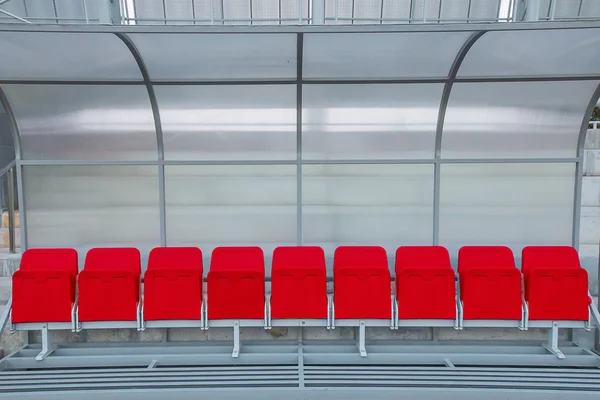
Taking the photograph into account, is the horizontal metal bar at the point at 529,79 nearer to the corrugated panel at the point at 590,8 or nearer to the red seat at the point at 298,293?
the red seat at the point at 298,293

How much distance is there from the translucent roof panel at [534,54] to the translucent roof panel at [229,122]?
6.41 feet

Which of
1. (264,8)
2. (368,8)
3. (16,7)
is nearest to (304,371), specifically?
(264,8)

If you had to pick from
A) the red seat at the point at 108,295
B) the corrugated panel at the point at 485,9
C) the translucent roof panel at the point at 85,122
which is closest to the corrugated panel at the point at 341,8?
the corrugated panel at the point at 485,9

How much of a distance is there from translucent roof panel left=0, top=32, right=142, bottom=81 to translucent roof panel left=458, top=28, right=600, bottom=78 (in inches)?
132

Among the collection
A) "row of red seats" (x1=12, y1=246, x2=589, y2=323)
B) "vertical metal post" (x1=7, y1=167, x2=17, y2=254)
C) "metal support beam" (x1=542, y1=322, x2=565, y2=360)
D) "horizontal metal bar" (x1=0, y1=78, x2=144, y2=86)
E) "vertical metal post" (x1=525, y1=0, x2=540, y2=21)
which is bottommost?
"metal support beam" (x1=542, y1=322, x2=565, y2=360)

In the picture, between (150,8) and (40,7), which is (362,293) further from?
(40,7)

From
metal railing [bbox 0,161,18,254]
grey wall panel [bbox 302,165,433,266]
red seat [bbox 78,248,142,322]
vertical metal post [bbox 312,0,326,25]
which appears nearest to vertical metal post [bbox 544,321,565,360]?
grey wall panel [bbox 302,165,433,266]

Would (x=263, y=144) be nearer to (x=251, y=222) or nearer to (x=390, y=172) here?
(x=251, y=222)

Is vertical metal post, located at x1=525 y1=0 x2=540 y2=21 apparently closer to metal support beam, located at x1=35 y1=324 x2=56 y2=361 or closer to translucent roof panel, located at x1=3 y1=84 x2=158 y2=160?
translucent roof panel, located at x1=3 y1=84 x2=158 y2=160

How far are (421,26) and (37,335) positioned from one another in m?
4.88

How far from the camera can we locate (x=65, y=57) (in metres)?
3.71

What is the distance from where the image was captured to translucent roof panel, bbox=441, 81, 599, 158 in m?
4.41

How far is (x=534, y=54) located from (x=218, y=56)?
300 centimetres

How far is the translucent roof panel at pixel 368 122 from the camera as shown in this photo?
4.46 metres
